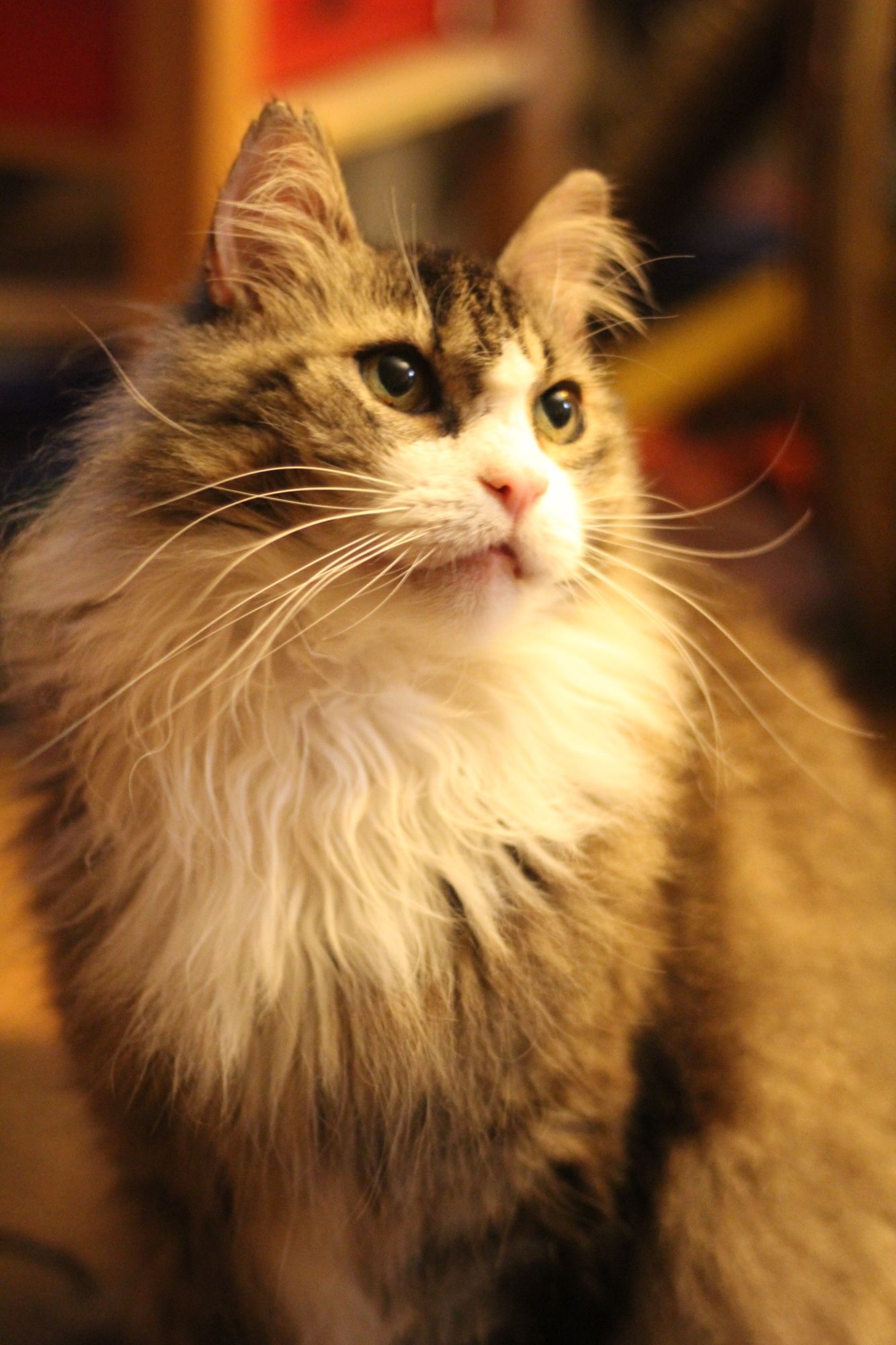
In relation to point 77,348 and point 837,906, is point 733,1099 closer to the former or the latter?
Result: point 837,906

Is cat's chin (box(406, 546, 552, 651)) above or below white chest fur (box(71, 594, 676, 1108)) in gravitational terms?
above

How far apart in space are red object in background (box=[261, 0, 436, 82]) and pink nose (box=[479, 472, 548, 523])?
4.01 feet

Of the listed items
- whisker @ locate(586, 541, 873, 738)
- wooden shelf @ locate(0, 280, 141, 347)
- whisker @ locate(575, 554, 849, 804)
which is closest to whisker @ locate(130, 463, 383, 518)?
whisker @ locate(586, 541, 873, 738)

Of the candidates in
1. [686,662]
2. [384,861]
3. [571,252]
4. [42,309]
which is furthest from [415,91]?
[384,861]

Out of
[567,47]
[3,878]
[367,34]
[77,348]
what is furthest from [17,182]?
[3,878]

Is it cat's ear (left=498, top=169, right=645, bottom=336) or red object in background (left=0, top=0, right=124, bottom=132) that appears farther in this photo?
red object in background (left=0, top=0, right=124, bottom=132)

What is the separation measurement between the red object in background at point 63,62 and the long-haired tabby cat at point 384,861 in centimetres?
101

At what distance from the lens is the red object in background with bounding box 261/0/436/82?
1.86 m

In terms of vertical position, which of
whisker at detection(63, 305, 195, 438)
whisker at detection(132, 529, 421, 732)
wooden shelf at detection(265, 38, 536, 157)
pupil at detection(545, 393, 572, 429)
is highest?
wooden shelf at detection(265, 38, 536, 157)

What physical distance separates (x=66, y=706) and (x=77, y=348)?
1.26ft

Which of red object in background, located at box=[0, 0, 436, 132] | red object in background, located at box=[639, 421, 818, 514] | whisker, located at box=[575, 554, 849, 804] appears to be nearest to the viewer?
whisker, located at box=[575, 554, 849, 804]

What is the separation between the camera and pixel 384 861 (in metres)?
0.90

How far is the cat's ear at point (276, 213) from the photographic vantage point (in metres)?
0.87

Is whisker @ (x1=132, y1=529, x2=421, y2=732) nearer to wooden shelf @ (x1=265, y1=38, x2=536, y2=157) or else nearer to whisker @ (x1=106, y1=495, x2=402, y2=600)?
whisker @ (x1=106, y1=495, x2=402, y2=600)
